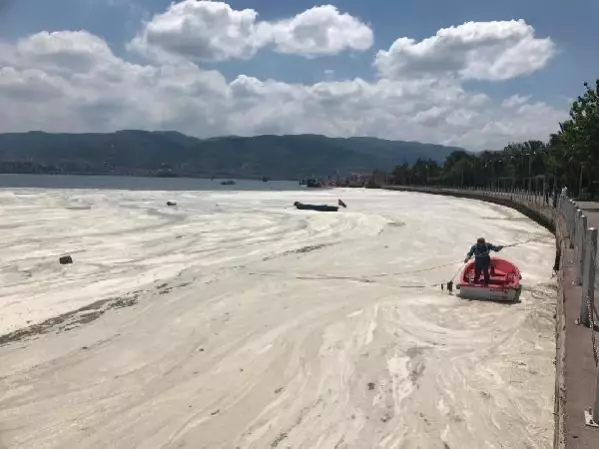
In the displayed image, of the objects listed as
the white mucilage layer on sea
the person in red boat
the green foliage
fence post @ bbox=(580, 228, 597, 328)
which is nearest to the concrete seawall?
fence post @ bbox=(580, 228, 597, 328)

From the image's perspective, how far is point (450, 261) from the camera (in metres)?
22.6

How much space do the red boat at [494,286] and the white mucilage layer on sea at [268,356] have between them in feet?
1.34

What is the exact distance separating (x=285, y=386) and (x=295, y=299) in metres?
6.45

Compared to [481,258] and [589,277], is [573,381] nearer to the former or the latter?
[589,277]

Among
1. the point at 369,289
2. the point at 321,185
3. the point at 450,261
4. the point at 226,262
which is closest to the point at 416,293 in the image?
the point at 369,289

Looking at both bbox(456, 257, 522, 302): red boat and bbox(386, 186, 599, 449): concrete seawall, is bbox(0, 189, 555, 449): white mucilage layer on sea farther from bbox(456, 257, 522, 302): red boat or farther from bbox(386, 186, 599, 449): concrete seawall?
bbox(386, 186, 599, 449): concrete seawall

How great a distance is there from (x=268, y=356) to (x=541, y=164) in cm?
9496

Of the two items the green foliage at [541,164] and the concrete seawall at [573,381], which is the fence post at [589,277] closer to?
the concrete seawall at [573,381]

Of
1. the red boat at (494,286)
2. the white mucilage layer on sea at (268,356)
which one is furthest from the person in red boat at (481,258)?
the white mucilage layer on sea at (268,356)

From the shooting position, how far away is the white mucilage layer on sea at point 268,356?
779cm

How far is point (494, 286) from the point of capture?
1543 centimetres

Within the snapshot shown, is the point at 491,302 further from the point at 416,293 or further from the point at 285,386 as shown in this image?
the point at 285,386

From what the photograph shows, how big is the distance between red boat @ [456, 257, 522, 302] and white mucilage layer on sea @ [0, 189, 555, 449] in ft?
1.34

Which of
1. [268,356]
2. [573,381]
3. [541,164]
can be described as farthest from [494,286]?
[541,164]
